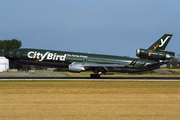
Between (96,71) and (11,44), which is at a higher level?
(11,44)

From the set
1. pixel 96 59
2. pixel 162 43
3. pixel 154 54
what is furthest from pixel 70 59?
pixel 162 43

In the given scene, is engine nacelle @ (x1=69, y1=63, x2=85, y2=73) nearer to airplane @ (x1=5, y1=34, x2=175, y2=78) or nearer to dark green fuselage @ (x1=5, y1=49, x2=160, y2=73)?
airplane @ (x1=5, y1=34, x2=175, y2=78)

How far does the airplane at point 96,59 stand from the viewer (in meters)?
39.7

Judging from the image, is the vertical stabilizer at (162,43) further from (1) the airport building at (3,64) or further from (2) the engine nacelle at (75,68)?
(1) the airport building at (3,64)

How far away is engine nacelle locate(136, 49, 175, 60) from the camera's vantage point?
41.8 metres

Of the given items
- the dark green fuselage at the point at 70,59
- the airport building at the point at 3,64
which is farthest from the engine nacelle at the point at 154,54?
the airport building at the point at 3,64

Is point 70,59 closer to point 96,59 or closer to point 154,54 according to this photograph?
point 96,59

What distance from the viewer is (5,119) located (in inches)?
463

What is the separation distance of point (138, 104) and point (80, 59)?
25.5m

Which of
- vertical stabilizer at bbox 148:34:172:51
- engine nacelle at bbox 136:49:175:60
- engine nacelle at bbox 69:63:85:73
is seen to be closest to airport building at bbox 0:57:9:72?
engine nacelle at bbox 69:63:85:73

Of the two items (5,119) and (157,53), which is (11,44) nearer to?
(157,53)

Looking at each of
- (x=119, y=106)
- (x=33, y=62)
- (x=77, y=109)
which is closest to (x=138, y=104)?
(x=119, y=106)

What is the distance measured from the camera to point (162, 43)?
42250 mm

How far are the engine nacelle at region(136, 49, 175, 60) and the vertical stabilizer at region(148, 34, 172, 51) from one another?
0.79 meters
